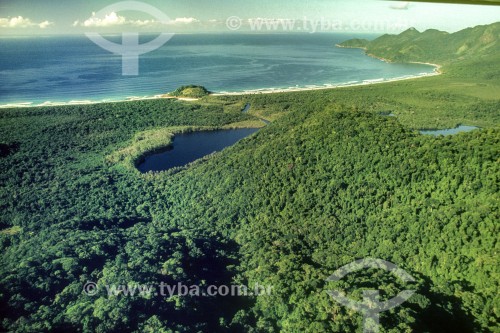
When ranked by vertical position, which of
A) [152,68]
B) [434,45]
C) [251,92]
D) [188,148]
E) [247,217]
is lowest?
[247,217]

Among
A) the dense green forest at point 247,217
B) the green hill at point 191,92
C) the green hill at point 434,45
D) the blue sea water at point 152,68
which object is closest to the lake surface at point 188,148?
the dense green forest at point 247,217

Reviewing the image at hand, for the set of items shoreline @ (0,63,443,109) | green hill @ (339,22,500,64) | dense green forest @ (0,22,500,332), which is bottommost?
dense green forest @ (0,22,500,332)

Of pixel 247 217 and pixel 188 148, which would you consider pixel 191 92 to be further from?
pixel 247 217

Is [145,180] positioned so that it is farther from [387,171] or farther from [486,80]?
[486,80]

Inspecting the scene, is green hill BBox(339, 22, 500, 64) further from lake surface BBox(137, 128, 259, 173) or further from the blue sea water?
lake surface BBox(137, 128, 259, 173)

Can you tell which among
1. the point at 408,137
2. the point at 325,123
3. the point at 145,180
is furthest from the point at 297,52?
the point at 145,180

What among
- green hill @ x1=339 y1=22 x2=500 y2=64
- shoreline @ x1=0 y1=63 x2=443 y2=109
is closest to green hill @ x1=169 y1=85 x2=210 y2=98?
shoreline @ x1=0 y1=63 x2=443 y2=109

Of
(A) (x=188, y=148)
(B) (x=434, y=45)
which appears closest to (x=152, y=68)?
(A) (x=188, y=148)
